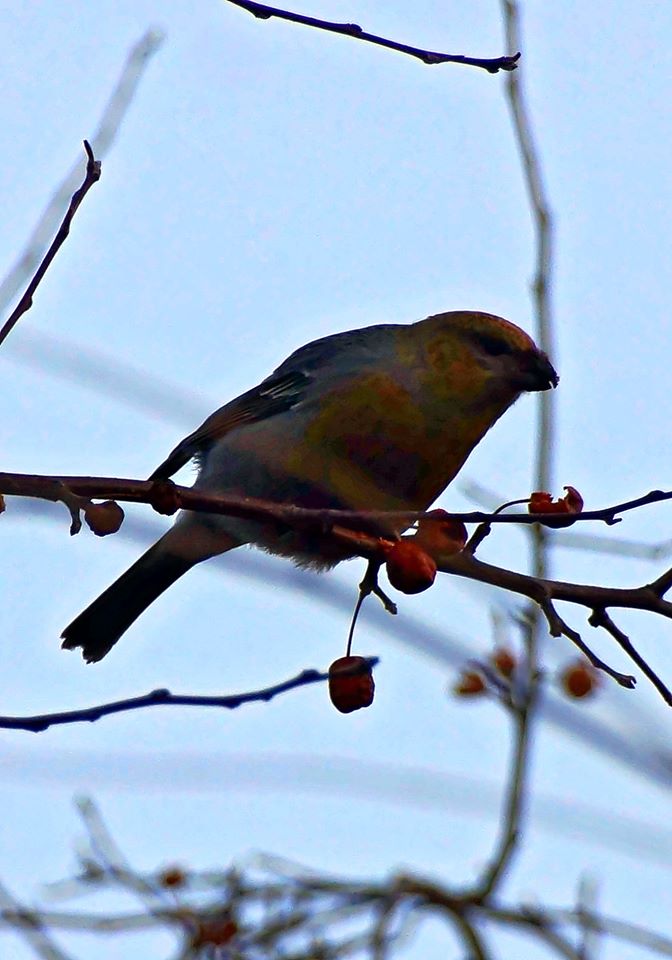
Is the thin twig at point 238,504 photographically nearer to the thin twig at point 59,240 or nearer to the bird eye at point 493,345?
the thin twig at point 59,240

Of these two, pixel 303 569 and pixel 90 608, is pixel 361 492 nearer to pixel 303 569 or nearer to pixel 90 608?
pixel 303 569

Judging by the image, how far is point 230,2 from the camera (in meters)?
2.48

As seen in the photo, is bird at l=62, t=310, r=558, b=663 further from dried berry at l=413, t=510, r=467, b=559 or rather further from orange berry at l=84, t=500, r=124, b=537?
orange berry at l=84, t=500, r=124, b=537

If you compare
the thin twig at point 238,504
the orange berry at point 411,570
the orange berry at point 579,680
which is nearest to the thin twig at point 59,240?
the thin twig at point 238,504

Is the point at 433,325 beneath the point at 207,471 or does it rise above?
above

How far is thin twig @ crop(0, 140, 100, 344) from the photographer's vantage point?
219 cm

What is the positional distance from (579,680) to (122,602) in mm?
1658

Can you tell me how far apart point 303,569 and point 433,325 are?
108 cm

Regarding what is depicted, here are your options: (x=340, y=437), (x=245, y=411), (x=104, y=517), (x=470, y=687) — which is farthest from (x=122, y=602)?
(x=104, y=517)

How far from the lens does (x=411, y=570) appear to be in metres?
2.56

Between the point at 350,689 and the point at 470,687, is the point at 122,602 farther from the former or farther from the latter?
the point at 350,689

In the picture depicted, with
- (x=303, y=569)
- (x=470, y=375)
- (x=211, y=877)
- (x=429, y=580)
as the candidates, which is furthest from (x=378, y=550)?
(x=211, y=877)

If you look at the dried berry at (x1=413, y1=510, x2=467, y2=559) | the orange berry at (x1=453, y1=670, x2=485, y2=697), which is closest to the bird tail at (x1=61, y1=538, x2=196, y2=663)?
the orange berry at (x1=453, y1=670, x2=485, y2=697)

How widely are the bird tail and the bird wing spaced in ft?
0.96
